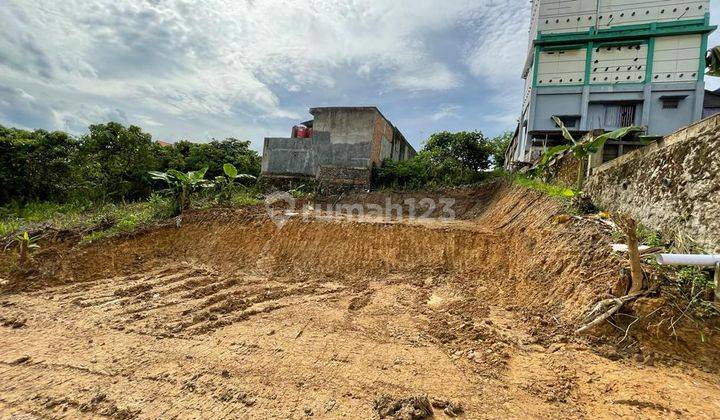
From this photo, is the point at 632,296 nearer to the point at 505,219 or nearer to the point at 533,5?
the point at 505,219

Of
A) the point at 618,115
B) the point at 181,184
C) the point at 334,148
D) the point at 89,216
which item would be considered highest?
the point at 618,115

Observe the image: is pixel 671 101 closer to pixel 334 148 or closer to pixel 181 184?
pixel 334 148

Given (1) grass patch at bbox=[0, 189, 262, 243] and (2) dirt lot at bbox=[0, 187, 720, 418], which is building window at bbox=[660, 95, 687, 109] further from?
(1) grass patch at bbox=[0, 189, 262, 243]

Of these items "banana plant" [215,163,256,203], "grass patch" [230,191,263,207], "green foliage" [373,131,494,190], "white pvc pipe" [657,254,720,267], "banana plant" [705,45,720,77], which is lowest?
Result: "white pvc pipe" [657,254,720,267]

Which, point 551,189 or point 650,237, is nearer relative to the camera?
point 650,237

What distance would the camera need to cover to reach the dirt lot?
2.55 meters

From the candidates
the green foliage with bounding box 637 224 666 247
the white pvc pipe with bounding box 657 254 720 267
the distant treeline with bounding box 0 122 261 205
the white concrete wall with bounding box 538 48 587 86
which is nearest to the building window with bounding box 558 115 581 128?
the white concrete wall with bounding box 538 48 587 86

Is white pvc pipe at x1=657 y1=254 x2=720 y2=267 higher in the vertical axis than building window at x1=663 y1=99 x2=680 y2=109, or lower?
lower

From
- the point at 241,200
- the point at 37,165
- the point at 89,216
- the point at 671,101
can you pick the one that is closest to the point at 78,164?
the point at 37,165

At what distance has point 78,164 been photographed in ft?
36.5

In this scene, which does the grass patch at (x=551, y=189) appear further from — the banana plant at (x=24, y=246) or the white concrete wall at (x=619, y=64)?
the banana plant at (x=24, y=246)

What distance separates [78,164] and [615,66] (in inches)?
852

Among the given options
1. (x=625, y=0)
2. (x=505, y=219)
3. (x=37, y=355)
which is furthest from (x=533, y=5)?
(x=37, y=355)

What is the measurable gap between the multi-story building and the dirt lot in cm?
906
